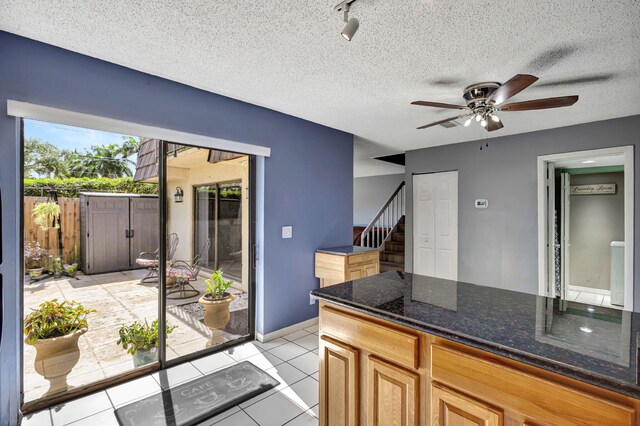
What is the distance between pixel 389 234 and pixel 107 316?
5.27 metres

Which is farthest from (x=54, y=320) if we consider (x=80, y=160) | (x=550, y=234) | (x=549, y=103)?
(x=550, y=234)

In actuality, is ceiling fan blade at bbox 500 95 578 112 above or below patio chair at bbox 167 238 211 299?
above

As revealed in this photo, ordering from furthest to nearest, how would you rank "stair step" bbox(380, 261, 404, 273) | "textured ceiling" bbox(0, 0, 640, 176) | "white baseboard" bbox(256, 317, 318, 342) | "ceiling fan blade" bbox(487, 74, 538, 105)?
"stair step" bbox(380, 261, 404, 273)
"white baseboard" bbox(256, 317, 318, 342)
"ceiling fan blade" bbox(487, 74, 538, 105)
"textured ceiling" bbox(0, 0, 640, 176)

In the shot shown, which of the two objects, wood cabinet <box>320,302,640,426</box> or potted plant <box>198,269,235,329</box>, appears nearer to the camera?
wood cabinet <box>320,302,640,426</box>

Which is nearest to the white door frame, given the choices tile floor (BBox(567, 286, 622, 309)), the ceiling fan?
tile floor (BBox(567, 286, 622, 309))

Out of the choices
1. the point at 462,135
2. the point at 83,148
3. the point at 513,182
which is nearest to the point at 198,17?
the point at 83,148

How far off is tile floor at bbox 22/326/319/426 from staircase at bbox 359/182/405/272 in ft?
11.0

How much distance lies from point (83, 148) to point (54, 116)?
31 cm

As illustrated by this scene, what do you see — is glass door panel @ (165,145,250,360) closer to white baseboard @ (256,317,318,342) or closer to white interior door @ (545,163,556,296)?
white baseboard @ (256,317,318,342)

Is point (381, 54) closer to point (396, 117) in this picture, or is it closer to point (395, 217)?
point (396, 117)

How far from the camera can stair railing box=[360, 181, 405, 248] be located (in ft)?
22.2

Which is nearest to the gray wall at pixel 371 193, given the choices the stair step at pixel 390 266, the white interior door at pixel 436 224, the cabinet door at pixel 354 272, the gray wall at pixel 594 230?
the stair step at pixel 390 266

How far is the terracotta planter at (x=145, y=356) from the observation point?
262 centimetres

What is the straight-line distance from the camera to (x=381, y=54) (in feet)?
7.04
